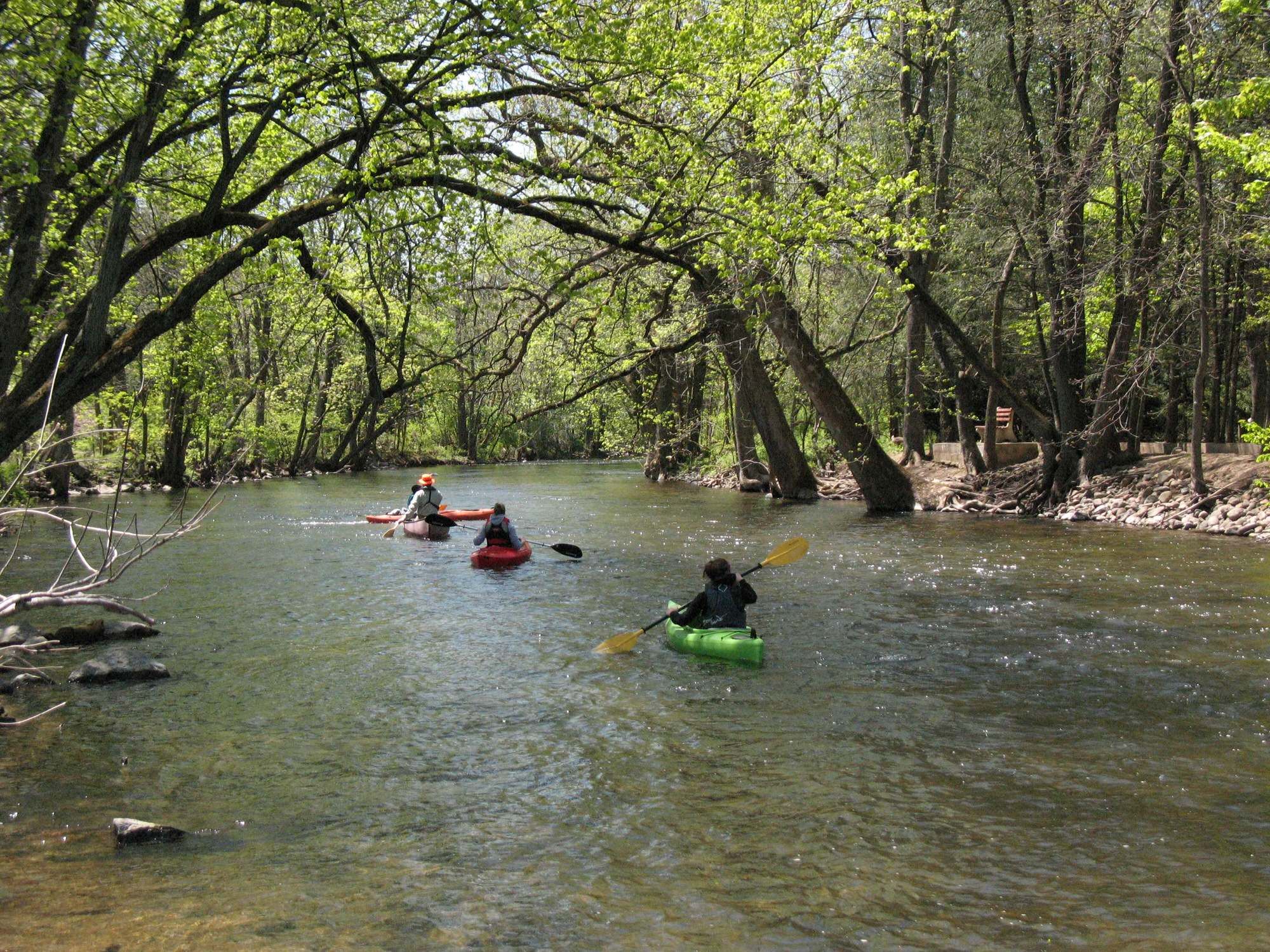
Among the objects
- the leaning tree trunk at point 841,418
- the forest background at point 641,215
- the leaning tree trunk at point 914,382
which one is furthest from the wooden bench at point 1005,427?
the leaning tree trunk at point 841,418

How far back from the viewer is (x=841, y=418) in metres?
22.1

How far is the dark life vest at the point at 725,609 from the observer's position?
1005 centimetres

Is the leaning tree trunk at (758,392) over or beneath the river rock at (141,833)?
over

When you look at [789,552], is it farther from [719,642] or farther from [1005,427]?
[1005,427]

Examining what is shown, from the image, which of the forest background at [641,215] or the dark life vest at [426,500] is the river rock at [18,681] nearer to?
the forest background at [641,215]

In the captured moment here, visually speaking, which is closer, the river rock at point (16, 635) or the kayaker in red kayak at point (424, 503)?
the river rock at point (16, 635)

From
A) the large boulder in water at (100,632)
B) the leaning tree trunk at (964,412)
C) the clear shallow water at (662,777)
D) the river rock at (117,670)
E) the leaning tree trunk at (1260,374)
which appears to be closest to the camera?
the clear shallow water at (662,777)

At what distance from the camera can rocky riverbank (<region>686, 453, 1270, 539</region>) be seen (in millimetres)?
17969

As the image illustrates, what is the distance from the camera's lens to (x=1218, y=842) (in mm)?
5434

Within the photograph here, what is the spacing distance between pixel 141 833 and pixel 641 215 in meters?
9.12

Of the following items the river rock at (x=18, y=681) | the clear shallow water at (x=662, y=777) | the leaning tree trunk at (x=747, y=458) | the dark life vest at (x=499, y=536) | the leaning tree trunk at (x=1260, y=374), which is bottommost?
the clear shallow water at (x=662, y=777)

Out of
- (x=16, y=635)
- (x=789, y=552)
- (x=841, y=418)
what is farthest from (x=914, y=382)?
(x=16, y=635)

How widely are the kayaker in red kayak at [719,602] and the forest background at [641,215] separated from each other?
3.23 m

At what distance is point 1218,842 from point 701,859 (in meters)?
2.84
